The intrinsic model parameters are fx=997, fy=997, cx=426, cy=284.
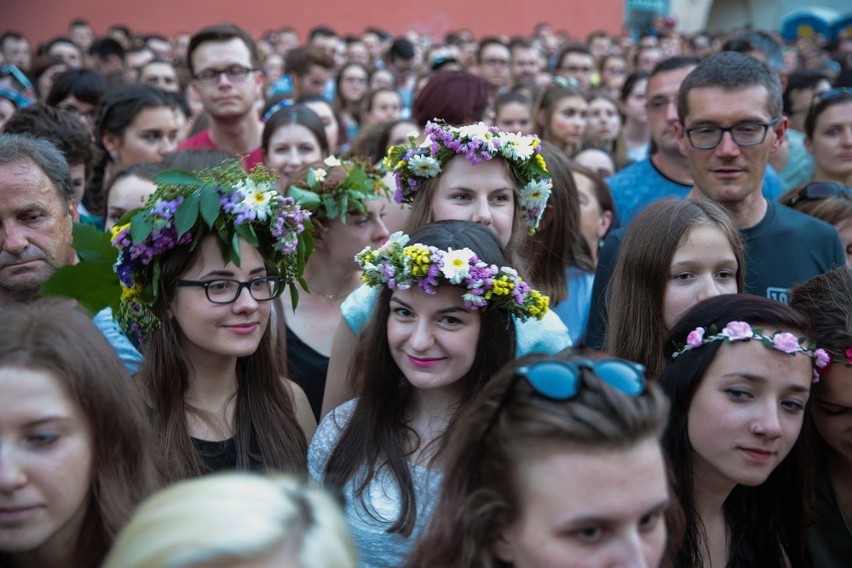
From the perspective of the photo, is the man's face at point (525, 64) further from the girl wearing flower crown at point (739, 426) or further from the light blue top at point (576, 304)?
the girl wearing flower crown at point (739, 426)

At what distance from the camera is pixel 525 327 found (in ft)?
12.7

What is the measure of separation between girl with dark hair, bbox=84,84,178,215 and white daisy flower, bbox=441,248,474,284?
3901mm

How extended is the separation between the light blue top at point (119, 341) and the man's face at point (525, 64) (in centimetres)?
909

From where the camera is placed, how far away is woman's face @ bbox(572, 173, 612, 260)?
229 inches

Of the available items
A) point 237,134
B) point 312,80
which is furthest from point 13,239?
point 312,80

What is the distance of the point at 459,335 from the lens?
3.43 metres

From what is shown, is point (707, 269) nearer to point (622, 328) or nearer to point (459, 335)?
point (622, 328)

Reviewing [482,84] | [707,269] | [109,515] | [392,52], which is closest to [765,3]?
[392,52]

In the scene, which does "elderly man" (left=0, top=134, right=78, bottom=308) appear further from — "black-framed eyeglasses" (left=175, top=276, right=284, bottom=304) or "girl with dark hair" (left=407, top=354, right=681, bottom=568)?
"girl with dark hair" (left=407, top=354, right=681, bottom=568)

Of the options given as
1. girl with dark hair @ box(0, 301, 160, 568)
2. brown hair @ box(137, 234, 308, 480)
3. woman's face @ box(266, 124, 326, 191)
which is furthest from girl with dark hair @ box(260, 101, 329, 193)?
girl with dark hair @ box(0, 301, 160, 568)

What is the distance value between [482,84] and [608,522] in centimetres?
496

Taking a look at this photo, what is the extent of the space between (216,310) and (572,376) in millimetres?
1635

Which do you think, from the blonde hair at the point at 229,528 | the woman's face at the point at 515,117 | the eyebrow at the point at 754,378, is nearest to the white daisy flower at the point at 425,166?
the eyebrow at the point at 754,378

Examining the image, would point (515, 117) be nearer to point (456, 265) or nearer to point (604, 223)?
point (604, 223)
